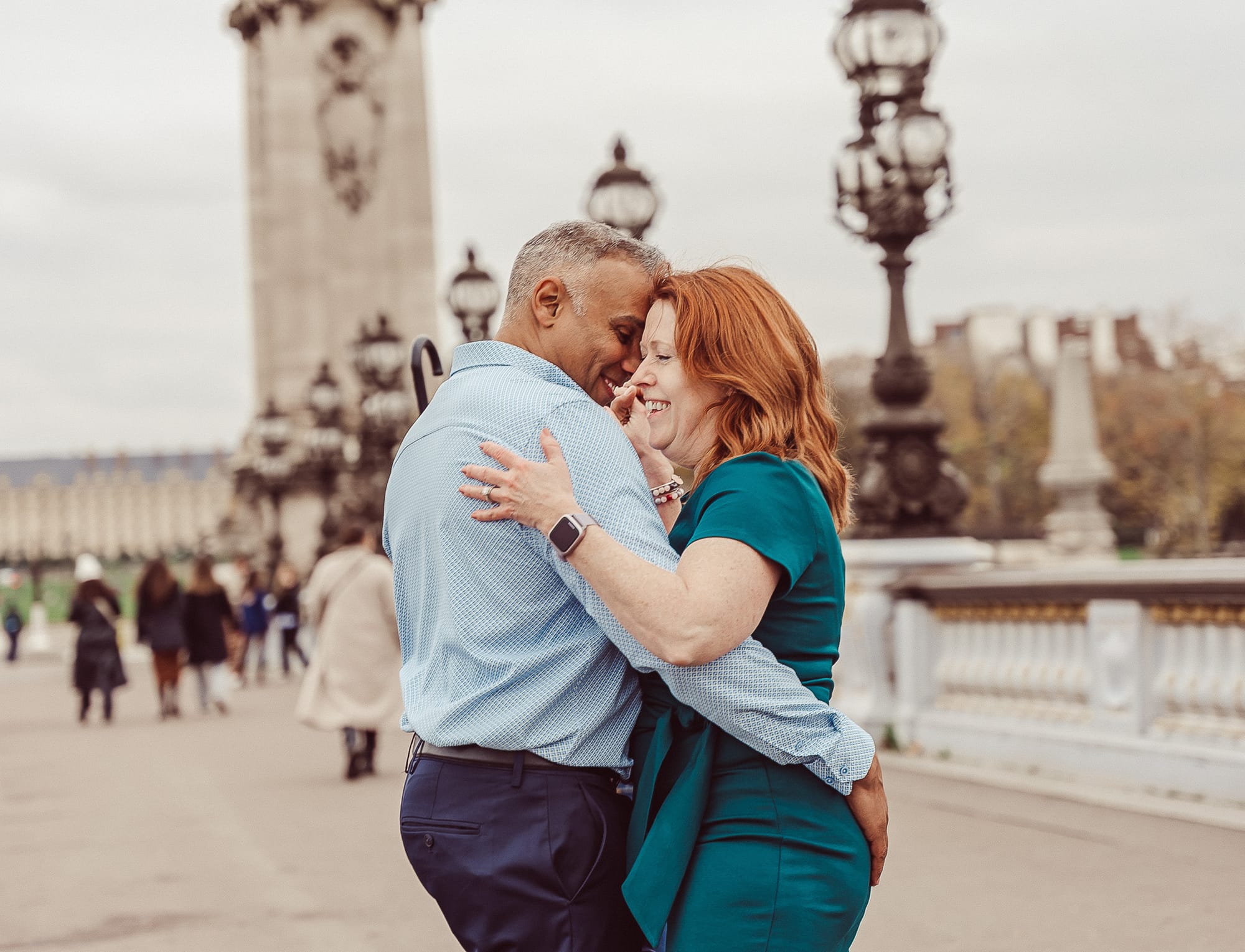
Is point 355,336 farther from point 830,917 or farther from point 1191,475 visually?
point 830,917

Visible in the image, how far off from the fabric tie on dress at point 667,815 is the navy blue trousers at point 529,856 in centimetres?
6

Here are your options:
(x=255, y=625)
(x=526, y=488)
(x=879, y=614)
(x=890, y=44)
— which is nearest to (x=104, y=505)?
(x=255, y=625)

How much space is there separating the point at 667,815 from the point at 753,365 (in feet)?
2.42

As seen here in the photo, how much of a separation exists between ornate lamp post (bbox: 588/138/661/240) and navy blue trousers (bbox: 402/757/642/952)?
11671 mm

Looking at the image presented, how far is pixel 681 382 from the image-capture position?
300 centimetres

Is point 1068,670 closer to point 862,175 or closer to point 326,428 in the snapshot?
point 862,175

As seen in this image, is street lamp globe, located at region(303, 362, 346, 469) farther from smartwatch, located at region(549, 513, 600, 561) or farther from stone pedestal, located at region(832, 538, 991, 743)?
smartwatch, located at region(549, 513, 600, 561)

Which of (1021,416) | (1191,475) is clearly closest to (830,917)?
(1191,475)

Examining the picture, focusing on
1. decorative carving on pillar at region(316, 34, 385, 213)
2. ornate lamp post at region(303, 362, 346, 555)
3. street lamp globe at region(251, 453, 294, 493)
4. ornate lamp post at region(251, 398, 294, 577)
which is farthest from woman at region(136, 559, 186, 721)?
decorative carving on pillar at region(316, 34, 385, 213)

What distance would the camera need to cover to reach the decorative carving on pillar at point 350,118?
161 ft

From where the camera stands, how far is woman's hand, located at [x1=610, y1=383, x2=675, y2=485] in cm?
314

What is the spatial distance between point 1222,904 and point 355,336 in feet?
146

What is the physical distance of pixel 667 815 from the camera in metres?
2.83

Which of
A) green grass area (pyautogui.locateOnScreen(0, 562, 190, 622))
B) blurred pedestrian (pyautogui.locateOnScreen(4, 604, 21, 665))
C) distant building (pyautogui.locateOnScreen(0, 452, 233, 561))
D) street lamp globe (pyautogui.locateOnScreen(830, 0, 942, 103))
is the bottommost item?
distant building (pyautogui.locateOnScreen(0, 452, 233, 561))
